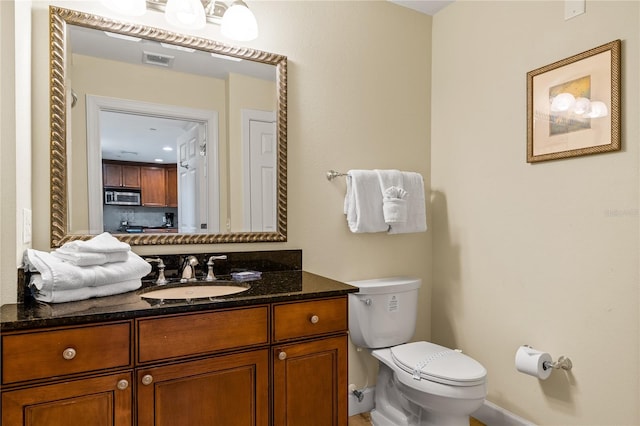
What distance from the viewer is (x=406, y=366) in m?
1.80

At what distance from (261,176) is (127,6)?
0.89m

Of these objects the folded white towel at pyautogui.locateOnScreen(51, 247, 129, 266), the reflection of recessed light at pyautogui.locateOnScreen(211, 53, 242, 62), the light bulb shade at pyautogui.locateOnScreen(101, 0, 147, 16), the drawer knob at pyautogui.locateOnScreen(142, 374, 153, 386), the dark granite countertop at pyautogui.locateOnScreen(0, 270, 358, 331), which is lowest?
the drawer knob at pyautogui.locateOnScreen(142, 374, 153, 386)

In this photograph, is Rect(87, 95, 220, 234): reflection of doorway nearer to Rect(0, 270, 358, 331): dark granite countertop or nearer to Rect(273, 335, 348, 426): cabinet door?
Rect(0, 270, 358, 331): dark granite countertop

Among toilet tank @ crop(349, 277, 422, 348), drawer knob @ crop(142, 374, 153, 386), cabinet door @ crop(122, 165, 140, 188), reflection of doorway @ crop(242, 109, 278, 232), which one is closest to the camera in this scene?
drawer knob @ crop(142, 374, 153, 386)

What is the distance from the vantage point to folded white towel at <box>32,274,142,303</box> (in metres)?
1.22

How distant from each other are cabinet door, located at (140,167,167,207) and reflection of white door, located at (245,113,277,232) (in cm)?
39

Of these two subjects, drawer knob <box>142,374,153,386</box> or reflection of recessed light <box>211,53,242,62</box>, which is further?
reflection of recessed light <box>211,53,242,62</box>

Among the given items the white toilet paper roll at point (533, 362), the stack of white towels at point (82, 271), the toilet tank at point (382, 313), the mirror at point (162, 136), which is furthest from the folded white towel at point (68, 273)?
the white toilet paper roll at point (533, 362)

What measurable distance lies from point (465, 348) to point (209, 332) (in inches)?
64.1

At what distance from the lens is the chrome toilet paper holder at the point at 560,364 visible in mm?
1736

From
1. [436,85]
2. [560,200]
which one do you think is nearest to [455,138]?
[436,85]

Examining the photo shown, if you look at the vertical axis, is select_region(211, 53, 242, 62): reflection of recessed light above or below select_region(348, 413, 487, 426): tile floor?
above

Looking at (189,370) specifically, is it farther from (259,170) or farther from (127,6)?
(127,6)

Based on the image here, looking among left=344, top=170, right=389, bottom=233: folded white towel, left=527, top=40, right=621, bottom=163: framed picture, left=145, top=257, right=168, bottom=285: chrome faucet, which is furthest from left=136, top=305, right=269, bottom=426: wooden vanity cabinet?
left=527, top=40, right=621, bottom=163: framed picture
